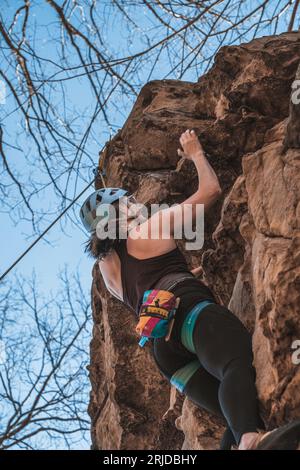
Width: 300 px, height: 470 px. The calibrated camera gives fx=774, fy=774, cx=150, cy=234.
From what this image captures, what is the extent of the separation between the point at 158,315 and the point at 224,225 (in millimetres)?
1066

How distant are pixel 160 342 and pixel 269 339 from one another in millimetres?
725

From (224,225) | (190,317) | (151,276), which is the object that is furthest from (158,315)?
(224,225)

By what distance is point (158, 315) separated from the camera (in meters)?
4.04

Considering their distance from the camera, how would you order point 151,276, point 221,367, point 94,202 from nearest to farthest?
1. point 221,367
2. point 151,276
3. point 94,202

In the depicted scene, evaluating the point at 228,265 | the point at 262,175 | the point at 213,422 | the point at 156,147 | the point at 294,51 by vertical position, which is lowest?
the point at 213,422

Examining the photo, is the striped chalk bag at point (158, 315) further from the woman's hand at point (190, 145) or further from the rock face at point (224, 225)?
the woman's hand at point (190, 145)

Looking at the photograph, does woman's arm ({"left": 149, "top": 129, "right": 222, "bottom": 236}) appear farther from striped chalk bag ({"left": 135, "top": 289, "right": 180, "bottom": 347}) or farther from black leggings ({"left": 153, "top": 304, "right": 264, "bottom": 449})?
black leggings ({"left": 153, "top": 304, "right": 264, "bottom": 449})

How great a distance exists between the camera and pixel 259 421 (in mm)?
3652

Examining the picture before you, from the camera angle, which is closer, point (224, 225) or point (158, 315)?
point (158, 315)

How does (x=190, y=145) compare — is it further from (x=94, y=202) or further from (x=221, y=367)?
(x=221, y=367)

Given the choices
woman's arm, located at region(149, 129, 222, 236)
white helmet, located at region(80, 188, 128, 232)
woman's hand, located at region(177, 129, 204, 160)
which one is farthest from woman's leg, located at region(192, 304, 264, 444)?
woman's hand, located at region(177, 129, 204, 160)
